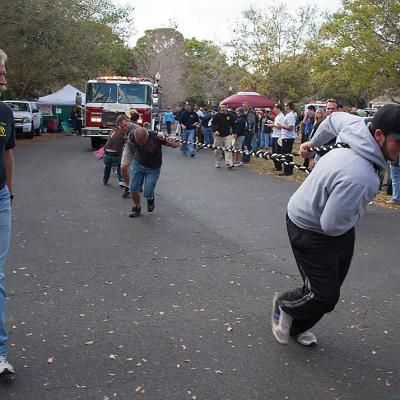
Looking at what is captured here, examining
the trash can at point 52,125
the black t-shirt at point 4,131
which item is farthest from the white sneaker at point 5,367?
the trash can at point 52,125

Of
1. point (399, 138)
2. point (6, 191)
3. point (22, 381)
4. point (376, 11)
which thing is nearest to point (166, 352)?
point (22, 381)

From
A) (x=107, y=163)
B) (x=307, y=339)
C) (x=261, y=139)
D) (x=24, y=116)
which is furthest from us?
(x=24, y=116)

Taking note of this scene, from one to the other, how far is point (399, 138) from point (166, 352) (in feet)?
7.11

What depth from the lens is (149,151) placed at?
833 centimetres

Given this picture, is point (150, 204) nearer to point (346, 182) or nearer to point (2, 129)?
point (2, 129)

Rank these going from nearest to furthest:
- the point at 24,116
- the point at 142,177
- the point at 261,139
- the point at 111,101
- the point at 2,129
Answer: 1. the point at 2,129
2. the point at 142,177
3. the point at 111,101
4. the point at 261,139
5. the point at 24,116

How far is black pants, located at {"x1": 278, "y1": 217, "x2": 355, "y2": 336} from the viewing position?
11.1ft

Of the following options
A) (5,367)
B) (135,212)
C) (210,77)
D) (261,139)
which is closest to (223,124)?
(261,139)

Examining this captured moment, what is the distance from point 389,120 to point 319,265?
3.39ft

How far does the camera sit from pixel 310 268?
11.3 ft

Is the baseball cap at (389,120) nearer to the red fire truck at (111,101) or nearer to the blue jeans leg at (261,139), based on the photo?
the red fire truck at (111,101)

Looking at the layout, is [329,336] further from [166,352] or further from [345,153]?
[345,153]

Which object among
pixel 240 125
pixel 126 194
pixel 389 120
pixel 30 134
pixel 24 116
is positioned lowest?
pixel 30 134

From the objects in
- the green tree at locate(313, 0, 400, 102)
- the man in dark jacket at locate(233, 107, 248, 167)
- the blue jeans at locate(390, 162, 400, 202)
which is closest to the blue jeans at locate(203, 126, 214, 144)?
the man in dark jacket at locate(233, 107, 248, 167)
